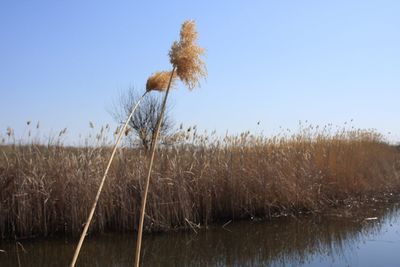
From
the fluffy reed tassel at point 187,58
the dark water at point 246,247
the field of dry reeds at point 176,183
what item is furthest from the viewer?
the field of dry reeds at point 176,183

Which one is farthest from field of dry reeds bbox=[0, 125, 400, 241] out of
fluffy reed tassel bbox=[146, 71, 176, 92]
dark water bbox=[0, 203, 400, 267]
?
fluffy reed tassel bbox=[146, 71, 176, 92]

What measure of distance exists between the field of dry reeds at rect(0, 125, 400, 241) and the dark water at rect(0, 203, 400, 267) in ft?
1.15

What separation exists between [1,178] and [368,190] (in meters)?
8.06

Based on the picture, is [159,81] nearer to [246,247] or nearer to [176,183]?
[246,247]

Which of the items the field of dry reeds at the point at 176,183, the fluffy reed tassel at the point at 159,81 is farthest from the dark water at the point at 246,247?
the fluffy reed tassel at the point at 159,81

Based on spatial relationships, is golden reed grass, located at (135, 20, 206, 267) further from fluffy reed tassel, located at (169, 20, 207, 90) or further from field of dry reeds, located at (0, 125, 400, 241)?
field of dry reeds, located at (0, 125, 400, 241)

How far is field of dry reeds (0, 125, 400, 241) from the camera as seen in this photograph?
22.5 ft

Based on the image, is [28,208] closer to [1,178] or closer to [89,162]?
[1,178]

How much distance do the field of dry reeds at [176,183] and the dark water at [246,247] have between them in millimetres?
349

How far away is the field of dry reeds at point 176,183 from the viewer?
685cm

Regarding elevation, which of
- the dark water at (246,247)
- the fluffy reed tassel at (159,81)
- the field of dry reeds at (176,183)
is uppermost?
the fluffy reed tassel at (159,81)

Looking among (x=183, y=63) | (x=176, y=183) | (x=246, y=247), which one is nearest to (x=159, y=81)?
(x=183, y=63)

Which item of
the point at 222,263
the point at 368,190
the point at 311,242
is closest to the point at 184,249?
the point at 222,263

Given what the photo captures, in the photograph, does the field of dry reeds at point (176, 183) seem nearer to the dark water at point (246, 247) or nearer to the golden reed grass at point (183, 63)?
the dark water at point (246, 247)
